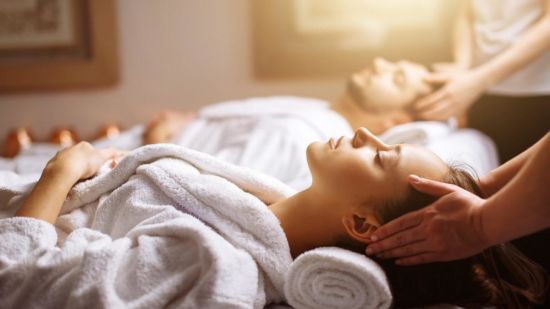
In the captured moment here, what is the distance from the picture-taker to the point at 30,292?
27.0 inches

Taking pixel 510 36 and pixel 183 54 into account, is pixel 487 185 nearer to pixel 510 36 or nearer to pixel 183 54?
pixel 510 36

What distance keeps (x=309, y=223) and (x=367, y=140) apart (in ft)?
0.45

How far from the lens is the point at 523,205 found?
0.62 metres

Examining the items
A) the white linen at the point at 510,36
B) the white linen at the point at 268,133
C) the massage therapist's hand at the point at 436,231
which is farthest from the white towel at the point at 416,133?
the massage therapist's hand at the point at 436,231

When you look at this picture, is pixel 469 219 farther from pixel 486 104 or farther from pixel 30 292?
pixel 486 104

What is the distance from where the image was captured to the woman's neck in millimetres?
785

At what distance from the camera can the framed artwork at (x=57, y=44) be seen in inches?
79.7

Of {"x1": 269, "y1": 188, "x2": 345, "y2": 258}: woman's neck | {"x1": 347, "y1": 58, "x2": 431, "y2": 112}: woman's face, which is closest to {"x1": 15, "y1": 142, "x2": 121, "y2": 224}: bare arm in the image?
{"x1": 269, "y1": 188, "x2": 345, "y2": 258}: woman's neck

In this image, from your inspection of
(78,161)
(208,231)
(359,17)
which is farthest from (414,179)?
(359,17)

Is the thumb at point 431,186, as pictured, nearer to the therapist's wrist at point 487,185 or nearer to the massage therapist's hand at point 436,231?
the massage therapist's hand at point 436,231

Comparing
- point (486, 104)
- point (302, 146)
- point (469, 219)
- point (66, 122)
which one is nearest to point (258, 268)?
point (469, 219)

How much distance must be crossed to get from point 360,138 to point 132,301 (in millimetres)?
366

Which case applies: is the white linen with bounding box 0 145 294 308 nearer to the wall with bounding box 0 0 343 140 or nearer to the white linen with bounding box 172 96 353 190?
the white linen with bounding box 172 96 353 190

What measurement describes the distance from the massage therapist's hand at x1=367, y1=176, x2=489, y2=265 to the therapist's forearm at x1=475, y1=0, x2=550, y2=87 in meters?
0.77
